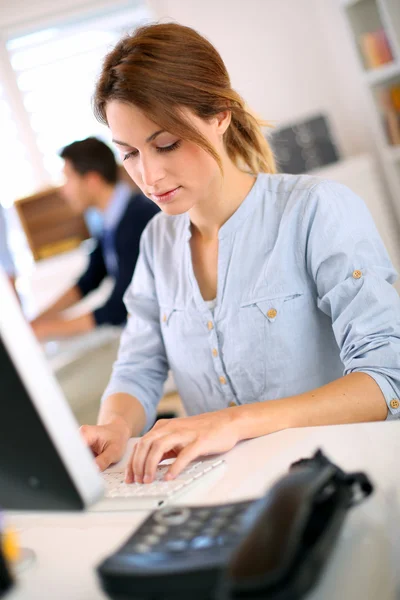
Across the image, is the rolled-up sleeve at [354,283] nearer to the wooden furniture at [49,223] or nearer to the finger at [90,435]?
the finger at [90,435]

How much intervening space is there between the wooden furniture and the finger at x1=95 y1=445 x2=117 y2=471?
10.3ft

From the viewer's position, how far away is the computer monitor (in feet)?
2.04

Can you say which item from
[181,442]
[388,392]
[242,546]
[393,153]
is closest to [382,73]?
[393,153]

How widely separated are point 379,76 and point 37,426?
10.6 feet

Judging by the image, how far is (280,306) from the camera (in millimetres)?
1194

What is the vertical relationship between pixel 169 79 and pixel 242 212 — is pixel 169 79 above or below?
above

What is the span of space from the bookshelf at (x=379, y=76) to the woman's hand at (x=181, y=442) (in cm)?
282

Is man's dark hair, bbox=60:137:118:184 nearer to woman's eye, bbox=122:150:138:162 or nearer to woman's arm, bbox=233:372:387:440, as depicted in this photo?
woman's eye, bbox=122:150:138:162

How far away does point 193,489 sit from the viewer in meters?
0.83

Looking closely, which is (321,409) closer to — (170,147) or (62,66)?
(170,147)

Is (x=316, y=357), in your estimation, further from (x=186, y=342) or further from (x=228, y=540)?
(x=228, y=540)

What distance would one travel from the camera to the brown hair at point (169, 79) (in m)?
1.13

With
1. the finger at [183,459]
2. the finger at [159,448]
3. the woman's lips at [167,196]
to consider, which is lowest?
the finger at [183,459]

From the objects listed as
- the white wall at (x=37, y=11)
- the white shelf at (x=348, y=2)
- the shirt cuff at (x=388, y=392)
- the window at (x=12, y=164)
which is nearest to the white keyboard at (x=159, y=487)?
the shirt cuff at (x=388, y=392)
